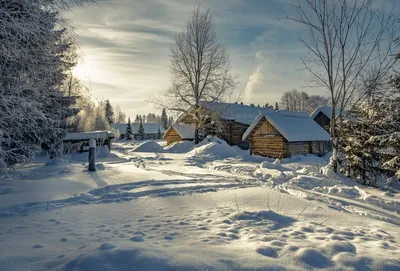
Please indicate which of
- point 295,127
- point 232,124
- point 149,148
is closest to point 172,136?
point 149,148

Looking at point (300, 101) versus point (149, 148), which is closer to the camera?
point (149, 148)

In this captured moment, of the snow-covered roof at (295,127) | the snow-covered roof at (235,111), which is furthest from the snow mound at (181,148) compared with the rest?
the snow-covered roof at (295,127)

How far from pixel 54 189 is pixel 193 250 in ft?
16.7

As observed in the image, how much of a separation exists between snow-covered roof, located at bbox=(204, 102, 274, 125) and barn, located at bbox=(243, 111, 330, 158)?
18.5 feet

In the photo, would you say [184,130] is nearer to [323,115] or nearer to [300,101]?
[323,115]

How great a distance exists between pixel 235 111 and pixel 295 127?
15224 millimetres

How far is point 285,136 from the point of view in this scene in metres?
20.5

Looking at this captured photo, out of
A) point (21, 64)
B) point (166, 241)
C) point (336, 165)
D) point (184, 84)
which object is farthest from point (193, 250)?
point (184, 84)

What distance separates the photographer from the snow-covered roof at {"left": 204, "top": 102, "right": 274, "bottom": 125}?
30.8 m

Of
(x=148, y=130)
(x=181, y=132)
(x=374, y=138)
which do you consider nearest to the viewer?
(x=374, y=138)

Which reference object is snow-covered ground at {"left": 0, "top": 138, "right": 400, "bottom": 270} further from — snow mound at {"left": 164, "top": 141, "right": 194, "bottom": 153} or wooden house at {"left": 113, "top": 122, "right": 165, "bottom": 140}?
wooden house at {"left": 113, "top": 122, "right": 165, "bottom": 140}

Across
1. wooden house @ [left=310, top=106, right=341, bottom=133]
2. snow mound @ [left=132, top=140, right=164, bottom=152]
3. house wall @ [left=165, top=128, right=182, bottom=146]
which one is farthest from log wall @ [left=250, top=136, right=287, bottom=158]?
wooden house @ [left=310, top=106, right=341, bottom=133]

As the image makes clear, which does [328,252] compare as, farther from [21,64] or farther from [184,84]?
[184,84]

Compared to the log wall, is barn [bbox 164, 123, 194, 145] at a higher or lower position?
higher
